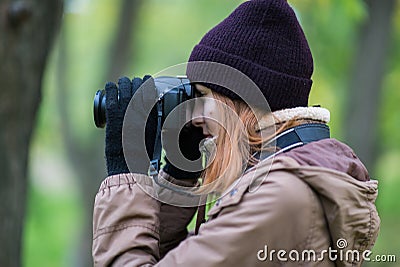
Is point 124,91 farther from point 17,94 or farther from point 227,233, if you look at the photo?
point 17,94

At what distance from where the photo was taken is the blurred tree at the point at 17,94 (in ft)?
9.50

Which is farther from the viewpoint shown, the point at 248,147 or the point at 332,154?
the point at 248,147

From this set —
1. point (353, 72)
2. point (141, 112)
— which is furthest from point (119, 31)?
point (141, 112)

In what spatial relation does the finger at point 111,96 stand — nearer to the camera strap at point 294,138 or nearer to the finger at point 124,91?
the finger at point 124,91

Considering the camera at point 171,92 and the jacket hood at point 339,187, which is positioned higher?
the camera at point 171,92


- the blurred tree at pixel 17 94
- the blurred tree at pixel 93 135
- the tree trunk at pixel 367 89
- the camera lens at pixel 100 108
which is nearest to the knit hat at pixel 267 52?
the camera lens at pixel 100 108

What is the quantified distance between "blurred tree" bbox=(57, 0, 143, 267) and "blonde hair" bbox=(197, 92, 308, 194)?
22.4ft

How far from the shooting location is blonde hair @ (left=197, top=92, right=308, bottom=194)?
6.33 feet

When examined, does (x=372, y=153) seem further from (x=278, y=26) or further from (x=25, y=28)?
(x=278, y=26)

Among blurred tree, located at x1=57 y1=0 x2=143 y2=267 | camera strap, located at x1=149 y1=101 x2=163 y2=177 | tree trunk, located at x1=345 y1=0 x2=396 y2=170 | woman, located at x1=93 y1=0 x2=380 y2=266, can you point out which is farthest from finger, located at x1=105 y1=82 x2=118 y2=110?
blurred tree, located at x1=57 y1=0 x2=143 y2=267

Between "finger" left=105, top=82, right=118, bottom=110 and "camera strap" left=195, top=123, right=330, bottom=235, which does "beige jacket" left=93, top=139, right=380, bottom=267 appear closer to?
"camera strap" left=195, top=123, right=330, bottom=235

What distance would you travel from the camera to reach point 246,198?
1739 millimetres

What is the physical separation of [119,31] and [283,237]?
7.33m

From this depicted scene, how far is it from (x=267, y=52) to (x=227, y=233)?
0.54 metres
